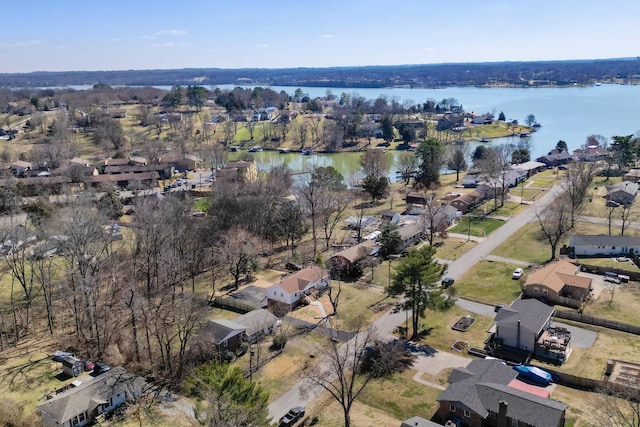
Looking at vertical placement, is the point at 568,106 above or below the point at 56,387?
above

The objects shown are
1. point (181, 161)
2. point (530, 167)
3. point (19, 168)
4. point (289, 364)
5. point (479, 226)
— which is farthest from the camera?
point (181, 161)

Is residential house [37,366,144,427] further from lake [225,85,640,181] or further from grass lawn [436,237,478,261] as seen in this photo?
lake [225,85,640,181]

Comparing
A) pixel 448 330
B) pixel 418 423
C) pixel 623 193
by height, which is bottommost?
pixel 448 330

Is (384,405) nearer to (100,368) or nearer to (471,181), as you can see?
(100,368)

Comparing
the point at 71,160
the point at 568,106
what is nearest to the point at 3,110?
the point at 71,160

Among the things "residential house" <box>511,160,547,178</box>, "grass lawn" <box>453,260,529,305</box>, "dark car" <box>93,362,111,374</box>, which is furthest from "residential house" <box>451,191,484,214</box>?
"dark car" <box>93,362,111,374</box>

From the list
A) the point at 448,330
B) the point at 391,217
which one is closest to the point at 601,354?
the point at 448,330

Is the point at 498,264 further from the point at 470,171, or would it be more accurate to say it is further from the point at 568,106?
the point at 568,106
